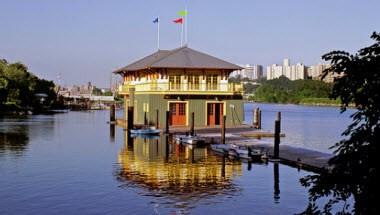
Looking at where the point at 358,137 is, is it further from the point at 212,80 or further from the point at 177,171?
the point at 212,80

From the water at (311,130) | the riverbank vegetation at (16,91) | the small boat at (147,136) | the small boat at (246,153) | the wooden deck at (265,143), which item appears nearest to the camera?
the wooden deck at (265,143)

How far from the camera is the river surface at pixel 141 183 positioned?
19453mm

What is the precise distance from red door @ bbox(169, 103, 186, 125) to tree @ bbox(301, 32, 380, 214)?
147 feet

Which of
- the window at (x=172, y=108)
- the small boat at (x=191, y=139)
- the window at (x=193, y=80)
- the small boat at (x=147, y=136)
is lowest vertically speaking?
the small boat at (x=147, y=136)

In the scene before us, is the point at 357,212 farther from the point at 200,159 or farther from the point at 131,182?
the point at 200,159

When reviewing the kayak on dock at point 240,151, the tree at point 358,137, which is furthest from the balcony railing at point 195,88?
the tree at point 358,137

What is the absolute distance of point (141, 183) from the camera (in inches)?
946

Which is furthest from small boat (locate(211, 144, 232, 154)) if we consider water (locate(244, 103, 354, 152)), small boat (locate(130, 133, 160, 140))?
small boat (locate(130, 133, 160, 140))

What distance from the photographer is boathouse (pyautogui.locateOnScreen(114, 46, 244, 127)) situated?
51062 millimetres

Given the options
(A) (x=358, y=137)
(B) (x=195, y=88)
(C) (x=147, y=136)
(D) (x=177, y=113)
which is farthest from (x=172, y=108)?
(A) (x=358, y=137)

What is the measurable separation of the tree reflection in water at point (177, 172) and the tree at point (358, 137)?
13.0 metres

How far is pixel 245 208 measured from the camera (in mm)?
19250

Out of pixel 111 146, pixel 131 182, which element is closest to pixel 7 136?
pixel 111 146

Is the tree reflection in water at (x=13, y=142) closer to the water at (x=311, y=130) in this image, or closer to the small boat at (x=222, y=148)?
the small boat at (x=222, y=148)
